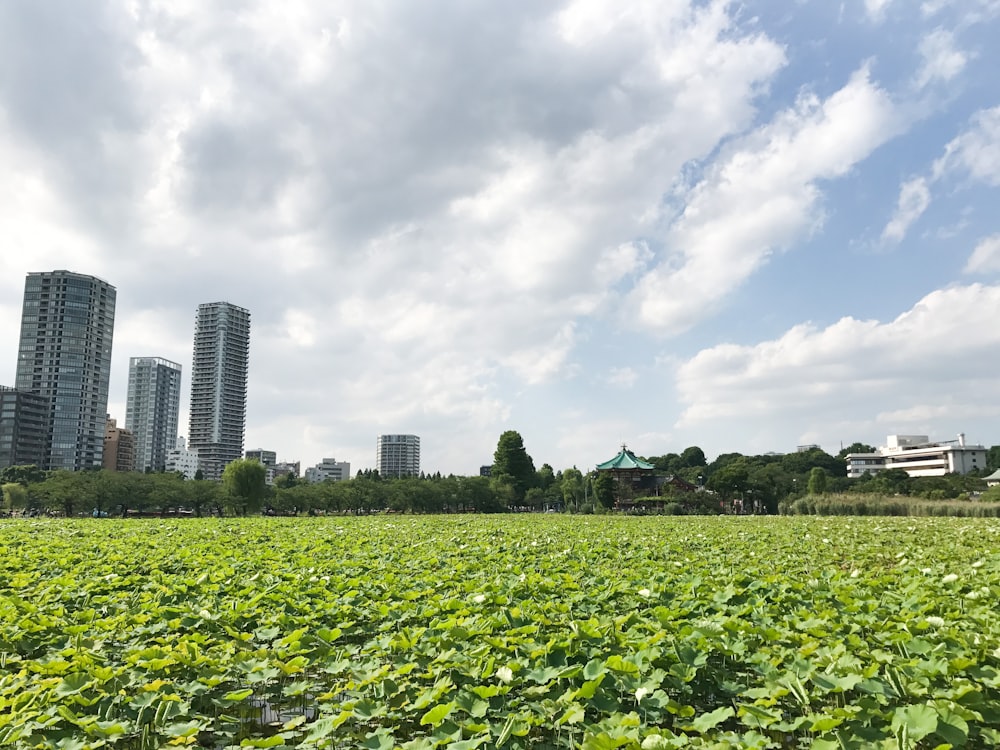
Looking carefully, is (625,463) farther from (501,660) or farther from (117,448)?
(117,448)

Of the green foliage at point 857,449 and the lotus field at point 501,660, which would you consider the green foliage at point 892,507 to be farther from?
the green foliage at point 857,449

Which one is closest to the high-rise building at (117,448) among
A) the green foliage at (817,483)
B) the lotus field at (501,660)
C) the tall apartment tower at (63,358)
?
the tall apartment tower at (63,358)

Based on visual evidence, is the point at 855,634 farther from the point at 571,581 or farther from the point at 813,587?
the point at 571,581

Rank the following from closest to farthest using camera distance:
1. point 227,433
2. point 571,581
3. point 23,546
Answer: point 571,581 → point 23,546 → point 227,433

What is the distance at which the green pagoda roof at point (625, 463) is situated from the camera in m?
52.8

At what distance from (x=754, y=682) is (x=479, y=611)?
2.23 m

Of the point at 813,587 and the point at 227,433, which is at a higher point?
the point at 227,433

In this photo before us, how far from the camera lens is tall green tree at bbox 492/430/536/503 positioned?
58406mm

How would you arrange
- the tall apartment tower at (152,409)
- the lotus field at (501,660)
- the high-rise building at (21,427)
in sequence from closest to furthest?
1. the lotus field at (501,660)
2. the high-rise building at (21,427)
3. the tall apartment tower at (152,409)

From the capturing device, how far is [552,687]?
3.76 metres

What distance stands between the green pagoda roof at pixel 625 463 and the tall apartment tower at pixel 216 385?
94794 mm

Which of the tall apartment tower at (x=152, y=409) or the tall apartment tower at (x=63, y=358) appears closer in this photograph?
the tall apartment tower at (x=63, y=358)

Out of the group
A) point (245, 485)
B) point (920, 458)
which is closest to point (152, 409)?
point (245, 485)

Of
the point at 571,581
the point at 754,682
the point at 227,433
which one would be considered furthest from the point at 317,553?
the point at 227,433
